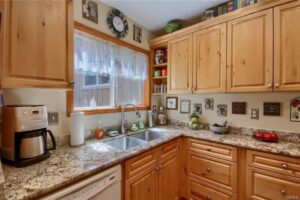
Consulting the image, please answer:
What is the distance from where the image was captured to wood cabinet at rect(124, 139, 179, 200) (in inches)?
53.9

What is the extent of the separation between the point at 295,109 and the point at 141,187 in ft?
5.79

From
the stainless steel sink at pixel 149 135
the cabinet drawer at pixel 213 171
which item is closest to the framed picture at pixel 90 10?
the stainless steel sink at pixel 149 135

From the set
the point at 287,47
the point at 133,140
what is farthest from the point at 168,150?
the point at 287,47

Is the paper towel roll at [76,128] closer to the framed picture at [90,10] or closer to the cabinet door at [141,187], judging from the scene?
the cabinet door at [141,187]

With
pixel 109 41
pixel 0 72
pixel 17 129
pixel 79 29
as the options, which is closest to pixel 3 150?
pixel 17 129

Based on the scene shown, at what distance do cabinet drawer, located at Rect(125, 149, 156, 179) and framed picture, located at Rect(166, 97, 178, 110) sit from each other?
120 cm

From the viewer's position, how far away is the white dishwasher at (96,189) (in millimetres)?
897

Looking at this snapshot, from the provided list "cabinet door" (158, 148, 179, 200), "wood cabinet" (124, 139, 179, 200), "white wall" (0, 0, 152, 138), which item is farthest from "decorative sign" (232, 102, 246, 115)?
"white wall" (0, 0, 152, 138)

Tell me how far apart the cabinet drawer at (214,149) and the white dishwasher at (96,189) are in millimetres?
1056

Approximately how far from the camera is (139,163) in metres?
1.44

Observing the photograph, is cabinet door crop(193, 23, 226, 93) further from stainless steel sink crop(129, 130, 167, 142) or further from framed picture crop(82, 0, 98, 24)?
framed picture crop(82, 0, 98, 24)

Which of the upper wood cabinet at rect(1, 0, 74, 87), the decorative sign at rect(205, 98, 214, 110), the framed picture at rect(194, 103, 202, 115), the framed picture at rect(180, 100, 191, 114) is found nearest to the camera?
the upper wood cabinet at rect(1, 0, 74, 87)

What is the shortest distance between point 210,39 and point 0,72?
6.59 ft

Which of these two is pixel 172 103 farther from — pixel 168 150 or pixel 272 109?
pixel 272 109
